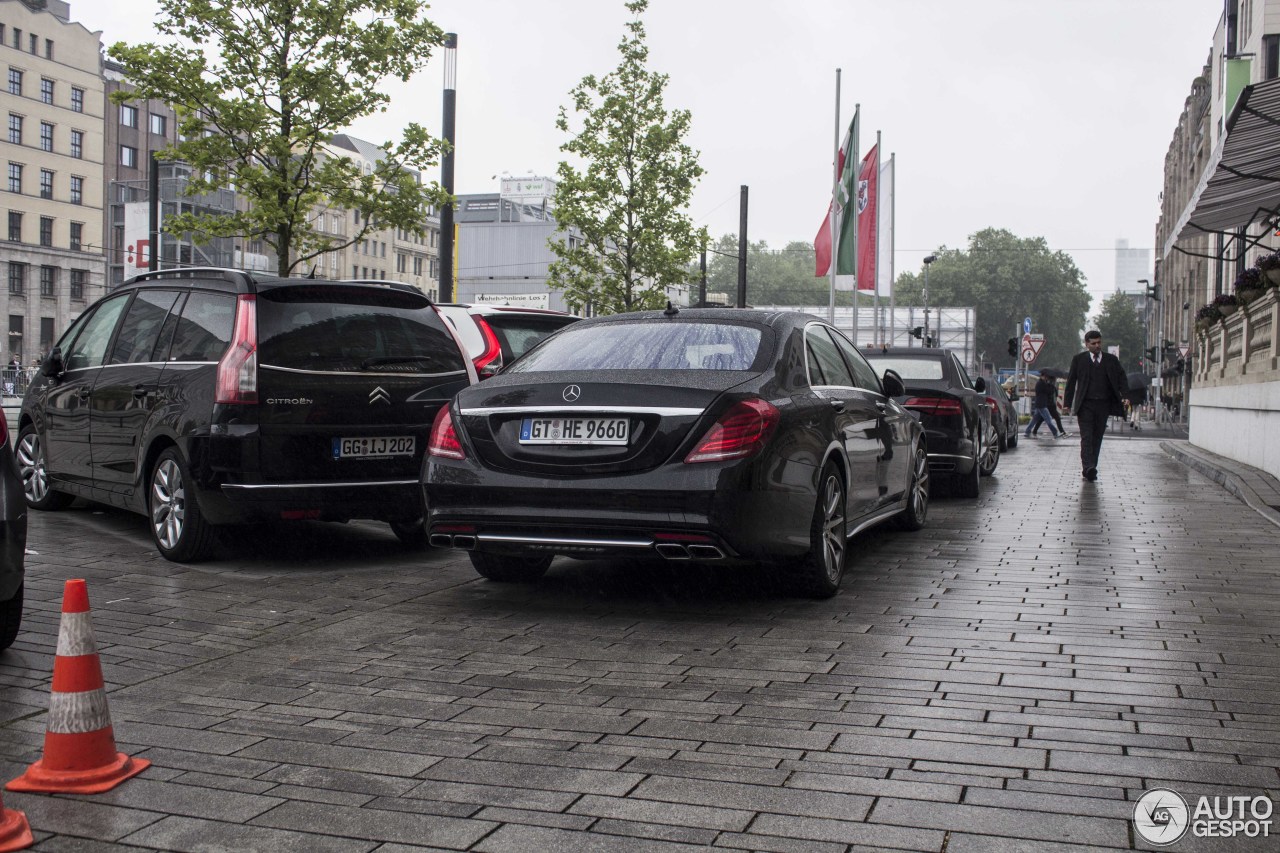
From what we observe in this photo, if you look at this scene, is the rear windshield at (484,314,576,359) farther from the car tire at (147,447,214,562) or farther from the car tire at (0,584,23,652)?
the car tire at (0,584,23,652)

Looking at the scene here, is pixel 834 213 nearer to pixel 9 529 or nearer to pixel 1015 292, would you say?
pixel 9 529

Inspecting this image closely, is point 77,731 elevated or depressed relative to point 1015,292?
depressed

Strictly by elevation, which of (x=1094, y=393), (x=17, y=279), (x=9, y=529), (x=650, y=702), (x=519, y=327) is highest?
(x=17, y=279)

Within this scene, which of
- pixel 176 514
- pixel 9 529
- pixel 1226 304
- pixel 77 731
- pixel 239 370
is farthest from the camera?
pixel 1226 304

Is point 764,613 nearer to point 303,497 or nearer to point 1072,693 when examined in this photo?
point 1072,693

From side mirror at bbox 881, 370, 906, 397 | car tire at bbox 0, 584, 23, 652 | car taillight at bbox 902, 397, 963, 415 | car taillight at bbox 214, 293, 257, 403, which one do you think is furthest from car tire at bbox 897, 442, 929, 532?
car tire at bbox 0, 584, 23, 652

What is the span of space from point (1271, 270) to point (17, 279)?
234ft

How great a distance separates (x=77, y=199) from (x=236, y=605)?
3089 inches

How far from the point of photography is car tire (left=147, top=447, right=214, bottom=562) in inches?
295

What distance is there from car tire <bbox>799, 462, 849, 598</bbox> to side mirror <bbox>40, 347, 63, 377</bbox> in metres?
5.28

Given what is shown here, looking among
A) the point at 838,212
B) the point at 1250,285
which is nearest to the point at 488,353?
the point at 1250,285

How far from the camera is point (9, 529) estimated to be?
16.1 ft

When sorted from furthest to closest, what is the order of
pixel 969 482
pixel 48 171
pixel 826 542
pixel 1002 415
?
pixel 48 171 → pixel 1002 415 → pixel 969 482 → pixel 826 542

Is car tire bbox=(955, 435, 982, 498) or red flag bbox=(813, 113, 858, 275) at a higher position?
red flag bbox=(813, 113, 858, 275)
